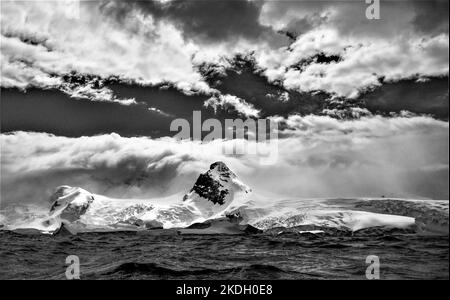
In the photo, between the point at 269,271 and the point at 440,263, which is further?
the point at 269,271

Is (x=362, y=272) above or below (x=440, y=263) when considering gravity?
below

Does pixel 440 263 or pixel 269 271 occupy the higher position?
pixel 440 263

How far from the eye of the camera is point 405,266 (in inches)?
834

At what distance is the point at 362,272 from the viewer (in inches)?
860
